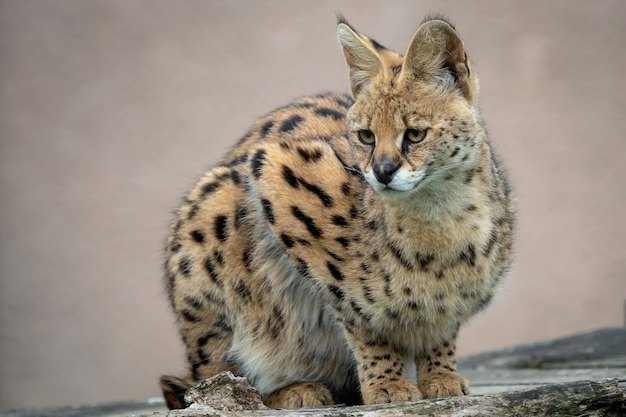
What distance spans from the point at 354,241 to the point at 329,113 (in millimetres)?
785

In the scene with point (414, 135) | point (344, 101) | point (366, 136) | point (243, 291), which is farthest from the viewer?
point (344, 101)

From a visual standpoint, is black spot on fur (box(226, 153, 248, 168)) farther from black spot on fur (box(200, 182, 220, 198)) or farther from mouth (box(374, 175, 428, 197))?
mouth (box(374, 175, 428, 197))

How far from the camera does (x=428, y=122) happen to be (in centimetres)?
334

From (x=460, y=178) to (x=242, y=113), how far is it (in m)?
4.97

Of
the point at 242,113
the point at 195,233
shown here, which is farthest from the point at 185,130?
the point at 195,233

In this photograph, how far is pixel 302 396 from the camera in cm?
382

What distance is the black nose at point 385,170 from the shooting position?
10.6ft

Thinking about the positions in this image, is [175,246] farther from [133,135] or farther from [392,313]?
[133,135]

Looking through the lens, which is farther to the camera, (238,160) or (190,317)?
(238,160)

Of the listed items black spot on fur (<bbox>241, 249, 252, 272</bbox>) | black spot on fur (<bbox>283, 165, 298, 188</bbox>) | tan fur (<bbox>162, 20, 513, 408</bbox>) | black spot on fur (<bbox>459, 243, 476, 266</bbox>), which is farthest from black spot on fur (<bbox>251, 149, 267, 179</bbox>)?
black spot on fur (<bbox>459, 243, 476, 266</bbox>)

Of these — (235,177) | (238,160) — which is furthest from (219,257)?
(238,160)

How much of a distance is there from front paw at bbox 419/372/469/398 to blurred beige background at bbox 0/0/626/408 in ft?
14.7

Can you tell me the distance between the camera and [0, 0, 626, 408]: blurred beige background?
8.14 meters

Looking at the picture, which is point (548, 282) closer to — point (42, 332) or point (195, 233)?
point (42, 332)
